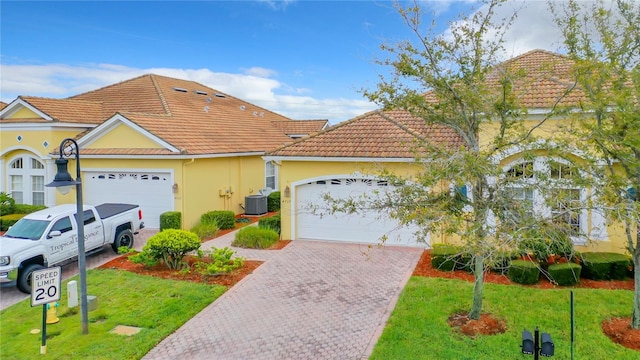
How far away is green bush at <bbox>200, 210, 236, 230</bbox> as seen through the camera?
679 inches

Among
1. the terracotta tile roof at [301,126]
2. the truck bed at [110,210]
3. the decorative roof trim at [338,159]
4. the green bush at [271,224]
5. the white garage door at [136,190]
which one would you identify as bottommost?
the green bush at [271,224]

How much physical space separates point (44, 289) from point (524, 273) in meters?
10.1

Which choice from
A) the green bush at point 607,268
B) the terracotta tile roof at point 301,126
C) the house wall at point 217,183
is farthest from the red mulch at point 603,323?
the terracotta tile roof at point 301,126

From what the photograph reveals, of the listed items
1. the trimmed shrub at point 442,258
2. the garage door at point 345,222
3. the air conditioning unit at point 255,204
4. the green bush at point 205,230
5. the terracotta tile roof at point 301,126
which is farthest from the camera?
the terracotta tile roof at point 301,126

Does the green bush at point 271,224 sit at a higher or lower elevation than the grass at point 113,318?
higher

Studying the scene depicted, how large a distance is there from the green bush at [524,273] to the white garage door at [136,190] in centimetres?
1246

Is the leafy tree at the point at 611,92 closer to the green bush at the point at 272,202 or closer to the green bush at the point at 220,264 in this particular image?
the green bush at the point at 220,264

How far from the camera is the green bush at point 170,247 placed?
39.2 feet

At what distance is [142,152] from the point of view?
1714 cm

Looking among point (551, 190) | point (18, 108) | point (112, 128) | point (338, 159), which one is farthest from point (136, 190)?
point (551, 190)

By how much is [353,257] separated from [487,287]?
415 centimetres

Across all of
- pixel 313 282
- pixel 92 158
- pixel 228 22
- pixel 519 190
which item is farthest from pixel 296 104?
pixel 519 190

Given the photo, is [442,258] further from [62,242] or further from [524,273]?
[62,242]

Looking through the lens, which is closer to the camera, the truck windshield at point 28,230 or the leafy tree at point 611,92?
the leafy tree at point 611,92
